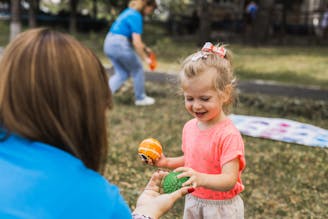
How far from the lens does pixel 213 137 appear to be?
236 cm

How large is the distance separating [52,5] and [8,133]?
19.8 m

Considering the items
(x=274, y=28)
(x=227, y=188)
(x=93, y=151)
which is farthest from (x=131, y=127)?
(x=274, y=28)

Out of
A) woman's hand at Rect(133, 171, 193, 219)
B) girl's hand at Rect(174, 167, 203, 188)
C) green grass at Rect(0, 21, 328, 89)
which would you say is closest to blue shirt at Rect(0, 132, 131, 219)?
woman's hand at Rect(133, 171, 193, 219)

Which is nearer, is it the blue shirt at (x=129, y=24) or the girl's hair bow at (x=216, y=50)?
the girl's hair bow at (x=216, y=50)

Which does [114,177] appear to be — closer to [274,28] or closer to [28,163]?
[28,163]

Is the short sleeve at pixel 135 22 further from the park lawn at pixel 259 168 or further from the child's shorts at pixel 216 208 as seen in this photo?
the child's shorts at pixel 216 208

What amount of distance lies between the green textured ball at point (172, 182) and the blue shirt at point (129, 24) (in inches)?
186

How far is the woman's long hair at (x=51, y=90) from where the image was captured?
136 cm

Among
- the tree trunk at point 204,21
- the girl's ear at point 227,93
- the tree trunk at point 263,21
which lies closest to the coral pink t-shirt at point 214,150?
the girl's ear at point 227,93

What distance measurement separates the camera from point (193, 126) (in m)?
2.53

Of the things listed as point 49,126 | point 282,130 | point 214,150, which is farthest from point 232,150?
point 282,130

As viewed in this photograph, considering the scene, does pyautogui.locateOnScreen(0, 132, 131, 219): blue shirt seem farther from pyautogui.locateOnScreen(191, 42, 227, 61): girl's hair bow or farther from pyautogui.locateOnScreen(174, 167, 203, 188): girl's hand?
pyautogui.locateOnScreen(191, 42, 227, 61): girl's hair bow

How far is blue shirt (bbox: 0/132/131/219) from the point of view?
→ 133 centimetres

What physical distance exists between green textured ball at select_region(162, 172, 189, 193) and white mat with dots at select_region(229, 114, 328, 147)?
3.20m
